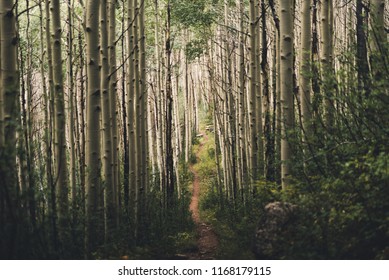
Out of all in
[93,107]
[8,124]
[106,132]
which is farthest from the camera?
[106,132]

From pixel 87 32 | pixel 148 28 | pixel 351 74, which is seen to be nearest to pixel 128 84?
pixel 87 32

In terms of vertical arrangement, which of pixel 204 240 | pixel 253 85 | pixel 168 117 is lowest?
pixel 204 240

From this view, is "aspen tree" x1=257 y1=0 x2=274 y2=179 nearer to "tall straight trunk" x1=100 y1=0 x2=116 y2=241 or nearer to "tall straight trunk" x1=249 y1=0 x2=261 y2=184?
"tall straight trunk" x1=249 y1=0 x2=261 y2=184

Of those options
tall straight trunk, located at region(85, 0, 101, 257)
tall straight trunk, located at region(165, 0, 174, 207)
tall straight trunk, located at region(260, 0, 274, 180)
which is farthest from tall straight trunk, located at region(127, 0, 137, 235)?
tall straight trunk, located at region(260, 0, 274, 180)

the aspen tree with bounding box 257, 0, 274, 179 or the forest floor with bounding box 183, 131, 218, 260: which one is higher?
the aspen tree with bounding box 257, 0, 274, 179

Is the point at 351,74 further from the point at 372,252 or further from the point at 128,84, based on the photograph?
the point at 128,84

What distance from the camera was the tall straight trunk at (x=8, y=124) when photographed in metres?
3.84

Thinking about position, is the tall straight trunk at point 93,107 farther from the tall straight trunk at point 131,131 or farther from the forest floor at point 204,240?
the forest floor at point 204,240

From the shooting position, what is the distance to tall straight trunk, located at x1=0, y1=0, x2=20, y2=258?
384 cm

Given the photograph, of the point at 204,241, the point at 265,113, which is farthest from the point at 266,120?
the point at 204,241

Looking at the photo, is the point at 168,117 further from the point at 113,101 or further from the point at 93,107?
the point at 93,107

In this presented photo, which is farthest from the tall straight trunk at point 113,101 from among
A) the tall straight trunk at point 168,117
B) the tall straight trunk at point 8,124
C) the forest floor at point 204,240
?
the tall straight trunk at point 168,117

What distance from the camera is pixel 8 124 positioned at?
4.16 metres

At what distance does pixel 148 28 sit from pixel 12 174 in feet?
50.3
